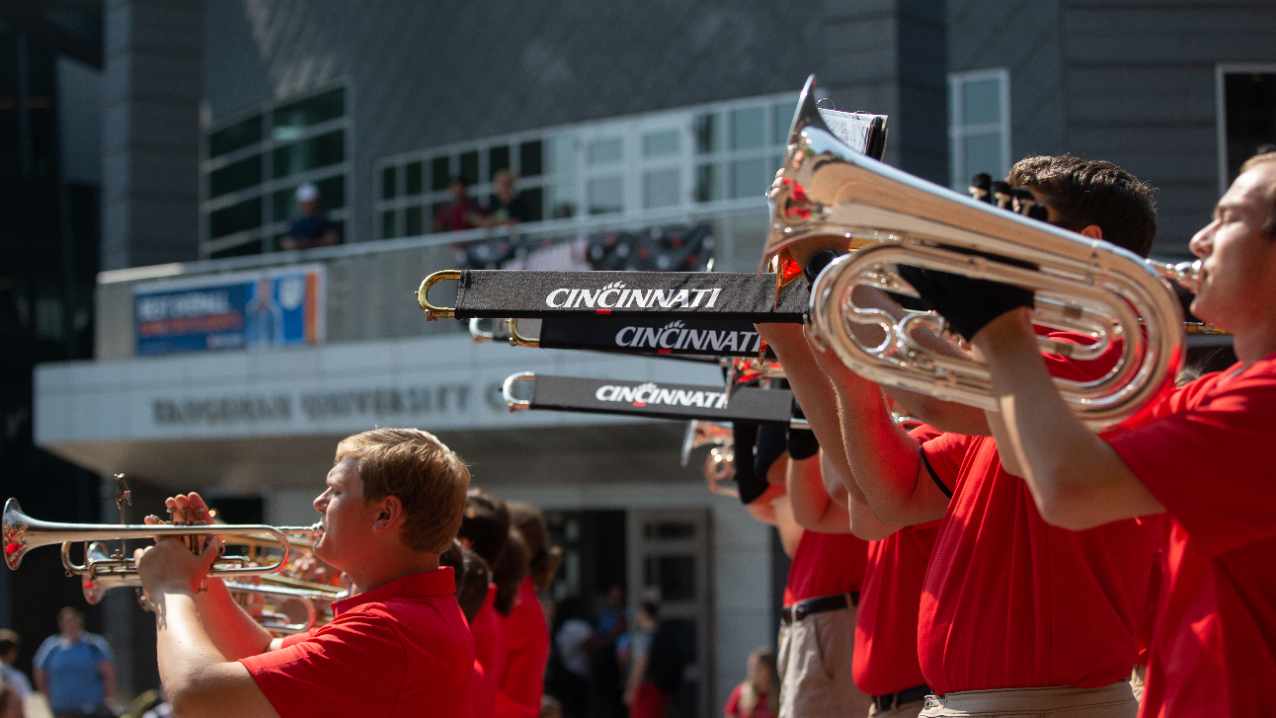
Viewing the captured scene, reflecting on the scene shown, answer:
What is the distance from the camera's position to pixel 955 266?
1804 millimetres

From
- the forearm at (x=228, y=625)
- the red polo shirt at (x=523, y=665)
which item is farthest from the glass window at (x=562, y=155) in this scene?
the forearm at (x=228, y=625)

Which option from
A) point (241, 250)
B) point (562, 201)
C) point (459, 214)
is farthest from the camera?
point (241, 250)

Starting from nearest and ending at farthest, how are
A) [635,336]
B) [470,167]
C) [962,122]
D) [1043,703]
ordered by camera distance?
[1043,703] → [635,336] → [962,122] → [470,167]

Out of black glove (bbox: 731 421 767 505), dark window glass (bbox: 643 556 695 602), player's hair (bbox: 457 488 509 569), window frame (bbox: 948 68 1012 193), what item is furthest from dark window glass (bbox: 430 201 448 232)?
player's hair (bbox: 457 488 509 569)

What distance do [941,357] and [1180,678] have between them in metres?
0.58

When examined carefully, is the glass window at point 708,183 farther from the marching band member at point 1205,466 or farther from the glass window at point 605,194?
the marching band member at point 1205,466

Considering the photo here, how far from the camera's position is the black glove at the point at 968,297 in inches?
71.3

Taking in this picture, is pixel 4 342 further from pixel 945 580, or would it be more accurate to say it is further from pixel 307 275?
pixel 945 580

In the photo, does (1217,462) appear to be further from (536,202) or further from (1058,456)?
(536,202)

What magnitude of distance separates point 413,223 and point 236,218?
12.6ft

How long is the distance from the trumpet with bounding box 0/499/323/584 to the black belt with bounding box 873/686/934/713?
1547 mm

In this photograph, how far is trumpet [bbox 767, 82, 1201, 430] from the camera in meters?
1.77

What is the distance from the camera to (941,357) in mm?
1862

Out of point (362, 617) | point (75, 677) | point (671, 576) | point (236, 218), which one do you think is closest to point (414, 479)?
point (362, 617)
